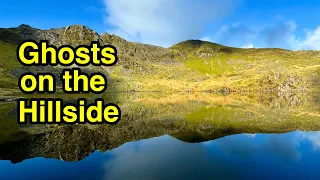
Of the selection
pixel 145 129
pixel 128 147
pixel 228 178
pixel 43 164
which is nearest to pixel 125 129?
pixel 145 129

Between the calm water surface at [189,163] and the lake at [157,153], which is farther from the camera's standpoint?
the lake at [157,153]

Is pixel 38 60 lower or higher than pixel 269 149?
higher

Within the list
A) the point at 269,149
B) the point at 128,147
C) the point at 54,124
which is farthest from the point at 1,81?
the point at 269,149

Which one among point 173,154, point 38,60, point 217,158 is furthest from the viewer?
point 38,60

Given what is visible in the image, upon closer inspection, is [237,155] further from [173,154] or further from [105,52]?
[105,52]

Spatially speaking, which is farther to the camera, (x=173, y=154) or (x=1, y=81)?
(x=1, y=81)

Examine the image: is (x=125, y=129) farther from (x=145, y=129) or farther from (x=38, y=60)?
(x=38, y=60)

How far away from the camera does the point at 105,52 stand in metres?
44.8

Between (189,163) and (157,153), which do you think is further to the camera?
(157,153)

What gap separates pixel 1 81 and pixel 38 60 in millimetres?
175777

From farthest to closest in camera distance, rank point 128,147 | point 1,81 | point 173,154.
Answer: point 1,81 < point 128,147 < point 173,154

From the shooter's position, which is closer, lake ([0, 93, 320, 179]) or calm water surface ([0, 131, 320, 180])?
calm water surface ([0, 131, 320, 180])

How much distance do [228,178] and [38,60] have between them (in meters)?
36.4

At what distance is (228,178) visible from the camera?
2084 cm
